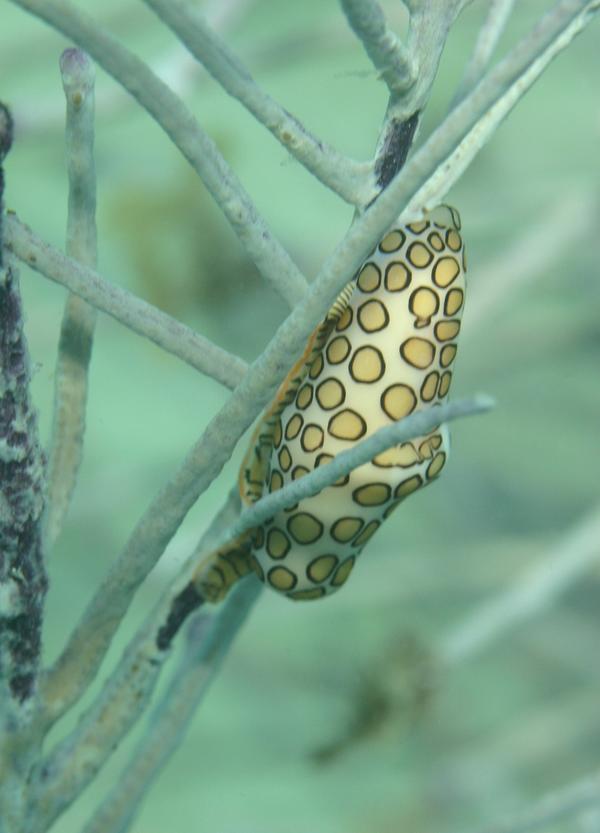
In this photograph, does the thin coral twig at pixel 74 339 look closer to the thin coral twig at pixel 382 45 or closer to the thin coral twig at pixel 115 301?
the thin coral twig at pixel 115 301

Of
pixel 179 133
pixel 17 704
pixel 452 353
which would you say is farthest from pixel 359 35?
pixel 17 704

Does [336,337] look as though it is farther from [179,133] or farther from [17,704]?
[17,704]

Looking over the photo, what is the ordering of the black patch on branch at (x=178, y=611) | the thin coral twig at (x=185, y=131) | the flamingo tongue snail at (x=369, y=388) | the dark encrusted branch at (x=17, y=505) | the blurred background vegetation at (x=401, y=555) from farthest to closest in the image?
the blurred background vegetation at (x=401, y=555) < the black patch on branch at (x=178, y=611) < the flamingo tongue snail at (x=369, y=388) < the dark encrusted branch at (x=17, y=505) < the thin coral twig at (x=185, y=131)

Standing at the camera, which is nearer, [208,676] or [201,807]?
[208,676]

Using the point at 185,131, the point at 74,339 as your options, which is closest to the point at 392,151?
the point at 185,131

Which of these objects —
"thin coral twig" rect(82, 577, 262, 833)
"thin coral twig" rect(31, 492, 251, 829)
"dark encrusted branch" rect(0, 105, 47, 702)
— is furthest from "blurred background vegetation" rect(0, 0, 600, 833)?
"dark encrusted branch" rect(0, 105, 47, 702)

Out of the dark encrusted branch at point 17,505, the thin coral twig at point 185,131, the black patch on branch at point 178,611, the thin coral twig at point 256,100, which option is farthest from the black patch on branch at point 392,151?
the black patch on branch at point 178,611
